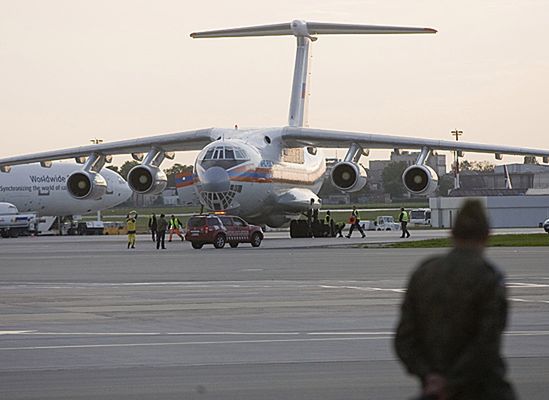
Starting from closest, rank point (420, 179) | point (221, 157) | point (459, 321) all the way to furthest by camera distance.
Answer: point (459, 321), point (221, 157), point (420, 179)

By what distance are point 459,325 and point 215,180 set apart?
4245 centimetres

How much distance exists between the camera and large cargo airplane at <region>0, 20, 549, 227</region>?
4909 cm

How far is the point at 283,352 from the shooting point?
1336 cm

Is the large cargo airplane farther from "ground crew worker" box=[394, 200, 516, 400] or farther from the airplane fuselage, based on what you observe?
"ground crew worker" box=[394, 200, 516, 400]

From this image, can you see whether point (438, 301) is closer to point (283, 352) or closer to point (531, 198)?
point (283, 352)

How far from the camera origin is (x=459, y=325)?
240 inches

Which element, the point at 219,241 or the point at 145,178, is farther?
the point at 145,178

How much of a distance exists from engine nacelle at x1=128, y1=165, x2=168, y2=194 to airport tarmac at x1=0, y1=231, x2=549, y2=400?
64.8 ft

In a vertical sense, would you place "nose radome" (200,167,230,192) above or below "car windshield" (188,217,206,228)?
above

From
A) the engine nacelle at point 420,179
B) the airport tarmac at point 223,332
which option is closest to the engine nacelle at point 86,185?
the engine nacelle at point 420,179

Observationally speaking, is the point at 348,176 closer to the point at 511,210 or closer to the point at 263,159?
the point at 263,159

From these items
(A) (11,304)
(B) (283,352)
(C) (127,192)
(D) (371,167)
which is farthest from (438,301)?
(D) (371,167)

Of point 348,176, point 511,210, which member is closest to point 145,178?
point 348,176

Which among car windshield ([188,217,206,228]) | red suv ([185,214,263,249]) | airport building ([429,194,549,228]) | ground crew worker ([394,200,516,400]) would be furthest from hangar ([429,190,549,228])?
ground crew worker ([394,200,516,400])
